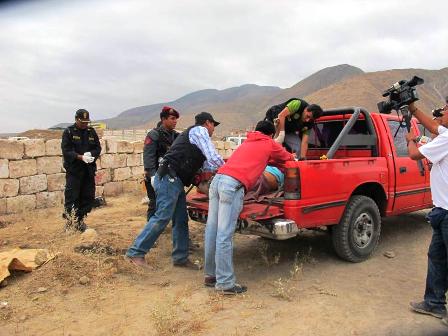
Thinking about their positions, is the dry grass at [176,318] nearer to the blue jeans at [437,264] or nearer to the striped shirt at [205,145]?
the striped shirt at [205,145]

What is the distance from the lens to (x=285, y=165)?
4422 mm

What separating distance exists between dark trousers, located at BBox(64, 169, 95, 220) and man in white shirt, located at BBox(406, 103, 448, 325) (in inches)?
178

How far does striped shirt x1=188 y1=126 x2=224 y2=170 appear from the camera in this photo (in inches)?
178

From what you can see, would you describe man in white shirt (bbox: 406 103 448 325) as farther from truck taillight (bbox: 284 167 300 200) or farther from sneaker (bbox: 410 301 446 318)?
truck taillight (bbox: 284 167 300 200)

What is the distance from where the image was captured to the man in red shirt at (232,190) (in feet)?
13.8

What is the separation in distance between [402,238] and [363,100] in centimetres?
6354

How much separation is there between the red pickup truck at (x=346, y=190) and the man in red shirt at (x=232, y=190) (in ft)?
0.81

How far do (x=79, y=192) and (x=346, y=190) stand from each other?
3789mm

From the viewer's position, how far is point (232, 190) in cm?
417

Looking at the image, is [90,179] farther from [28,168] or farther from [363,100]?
[363,100]

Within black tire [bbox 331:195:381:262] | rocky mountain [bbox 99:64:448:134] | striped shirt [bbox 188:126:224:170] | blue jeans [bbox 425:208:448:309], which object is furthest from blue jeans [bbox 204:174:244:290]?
rocky mountain [bbox 99:64:448:134]

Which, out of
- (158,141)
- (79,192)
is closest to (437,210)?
(158,141)

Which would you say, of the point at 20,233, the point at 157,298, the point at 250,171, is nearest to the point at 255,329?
the point at 157,298

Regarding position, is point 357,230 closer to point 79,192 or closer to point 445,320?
point 445,320
